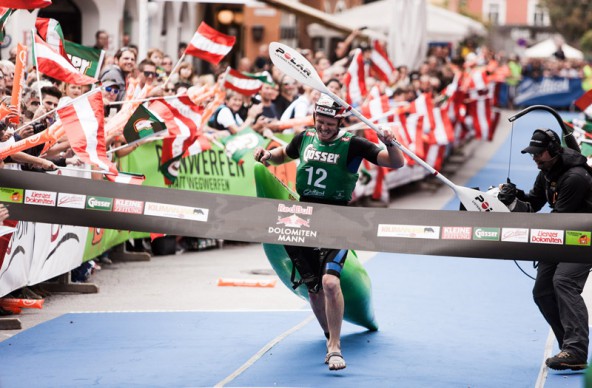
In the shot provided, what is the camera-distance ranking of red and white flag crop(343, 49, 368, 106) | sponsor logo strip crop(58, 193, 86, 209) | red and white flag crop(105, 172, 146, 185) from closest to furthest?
sponsor logo strip crop(58, 193, 86, 209), red and white flag crop(105, 172, 146, 185), red and white flag crop(343, 49, 368, 106)

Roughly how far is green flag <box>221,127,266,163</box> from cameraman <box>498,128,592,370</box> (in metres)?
6.31

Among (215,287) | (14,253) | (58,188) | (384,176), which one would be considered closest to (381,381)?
(58,188)

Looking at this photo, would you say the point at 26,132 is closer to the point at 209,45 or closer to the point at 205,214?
the point at 205,214

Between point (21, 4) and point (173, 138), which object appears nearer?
point (21, 4)

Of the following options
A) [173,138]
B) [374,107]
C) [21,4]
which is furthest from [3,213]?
[374,107]

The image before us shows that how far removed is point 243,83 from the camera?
15.1m

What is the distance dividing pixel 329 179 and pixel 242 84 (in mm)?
6449

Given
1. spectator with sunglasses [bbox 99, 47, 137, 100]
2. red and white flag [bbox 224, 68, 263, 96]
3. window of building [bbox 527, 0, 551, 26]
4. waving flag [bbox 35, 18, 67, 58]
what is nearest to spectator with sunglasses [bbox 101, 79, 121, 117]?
spectator with sunglasses [bbox 99, 47, 137, 100]

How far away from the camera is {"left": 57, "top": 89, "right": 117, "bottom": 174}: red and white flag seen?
363 inches

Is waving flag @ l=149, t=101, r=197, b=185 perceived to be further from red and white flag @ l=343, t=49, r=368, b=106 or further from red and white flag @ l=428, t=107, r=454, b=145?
red and white flag @ l=428, t=107, r=454, b=145

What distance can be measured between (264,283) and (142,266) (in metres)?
1.89

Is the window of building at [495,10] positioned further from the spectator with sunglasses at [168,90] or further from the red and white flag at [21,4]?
the red and white flag at [21,4]

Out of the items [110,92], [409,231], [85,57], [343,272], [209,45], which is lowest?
[343,272]

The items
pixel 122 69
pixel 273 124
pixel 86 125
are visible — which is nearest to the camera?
pixel 86 125
